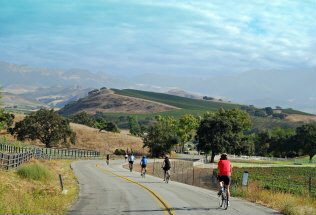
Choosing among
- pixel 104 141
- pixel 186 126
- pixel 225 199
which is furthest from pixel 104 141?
pixel 225 199

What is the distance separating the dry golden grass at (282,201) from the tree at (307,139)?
104182mm

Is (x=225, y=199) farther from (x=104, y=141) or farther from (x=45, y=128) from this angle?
(x=104, y=141)

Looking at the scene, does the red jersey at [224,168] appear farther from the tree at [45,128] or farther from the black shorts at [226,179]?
the tree at [45,128]

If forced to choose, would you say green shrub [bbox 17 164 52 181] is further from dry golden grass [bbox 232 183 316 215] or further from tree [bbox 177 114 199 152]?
tree [bbox 177 114 199 152]

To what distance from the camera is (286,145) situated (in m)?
136

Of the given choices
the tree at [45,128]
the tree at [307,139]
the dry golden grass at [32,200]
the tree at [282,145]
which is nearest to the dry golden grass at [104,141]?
the tree at [45,128]

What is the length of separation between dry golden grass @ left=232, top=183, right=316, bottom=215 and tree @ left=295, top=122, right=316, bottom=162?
4102 inches

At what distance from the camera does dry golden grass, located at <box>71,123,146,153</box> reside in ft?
373

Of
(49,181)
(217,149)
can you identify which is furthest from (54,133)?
(49,181)

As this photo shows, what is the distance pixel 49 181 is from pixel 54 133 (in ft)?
212

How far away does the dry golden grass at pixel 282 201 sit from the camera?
712 inches

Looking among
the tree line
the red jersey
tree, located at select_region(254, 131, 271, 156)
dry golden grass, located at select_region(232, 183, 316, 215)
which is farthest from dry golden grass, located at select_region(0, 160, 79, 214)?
tree, located at select_region(254, 131, 271, 156)

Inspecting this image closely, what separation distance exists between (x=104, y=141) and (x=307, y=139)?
5387 centimetres

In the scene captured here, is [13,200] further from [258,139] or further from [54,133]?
[258,139]
